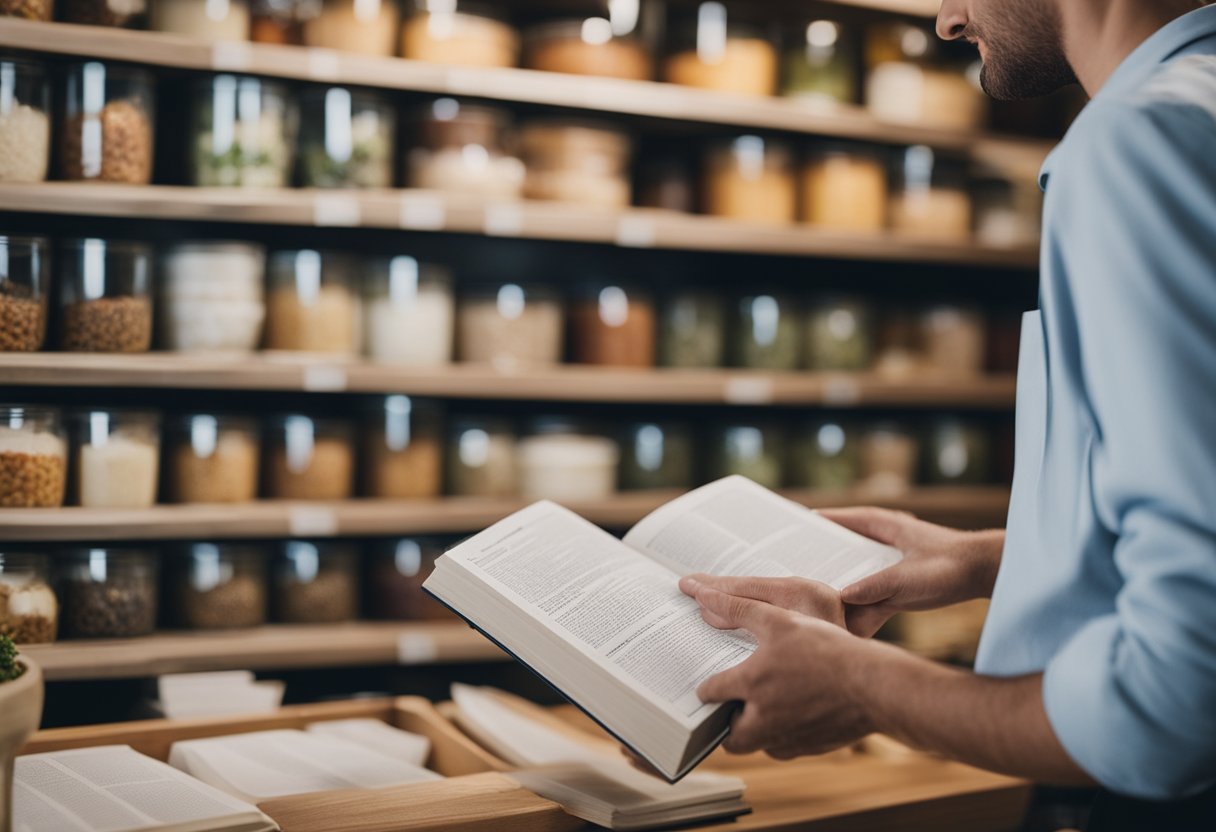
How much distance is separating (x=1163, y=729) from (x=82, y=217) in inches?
81.8

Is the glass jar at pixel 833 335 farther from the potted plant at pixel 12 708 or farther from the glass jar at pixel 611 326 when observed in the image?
the potted plant at pixel 12 708

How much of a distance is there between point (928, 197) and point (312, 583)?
1.63 metres

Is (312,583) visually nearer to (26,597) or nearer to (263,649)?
(263,649)

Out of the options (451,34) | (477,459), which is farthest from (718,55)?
(477,459)

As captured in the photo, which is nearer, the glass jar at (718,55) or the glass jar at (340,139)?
the glass jar at (340,139)

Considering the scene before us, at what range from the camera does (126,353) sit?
1.86 m

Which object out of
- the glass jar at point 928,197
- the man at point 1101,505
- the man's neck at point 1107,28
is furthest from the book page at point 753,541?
the glass jar at point 928,197

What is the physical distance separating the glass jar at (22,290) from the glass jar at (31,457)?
0.12m

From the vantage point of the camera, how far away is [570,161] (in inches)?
88.0

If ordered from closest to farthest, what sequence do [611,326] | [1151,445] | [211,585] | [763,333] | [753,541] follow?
[1151,445] < [753,541] < [211,585] < [611,326] < [763,333]

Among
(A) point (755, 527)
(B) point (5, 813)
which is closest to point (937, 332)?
(A) point (755, 527)

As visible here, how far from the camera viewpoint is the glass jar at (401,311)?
2.11 m

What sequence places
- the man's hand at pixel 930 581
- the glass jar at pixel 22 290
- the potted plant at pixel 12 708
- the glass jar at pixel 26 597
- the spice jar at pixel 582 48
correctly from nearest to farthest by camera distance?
the potted plant at pixel 12 708, the man's hand at pixel 930 581, the glass jar at pixel 26 597, the glass jar at pixel 22 290, the spice jar at pixel 582 48

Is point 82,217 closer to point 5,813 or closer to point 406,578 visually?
point 406,578
